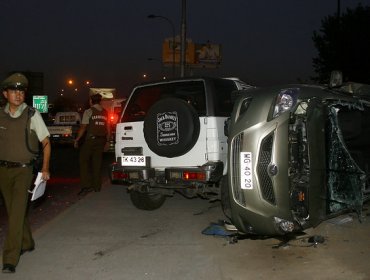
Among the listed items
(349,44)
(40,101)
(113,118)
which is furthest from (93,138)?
(40,101)

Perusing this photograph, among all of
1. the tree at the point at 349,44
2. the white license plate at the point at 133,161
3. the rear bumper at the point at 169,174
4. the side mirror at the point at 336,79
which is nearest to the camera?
the side mirror at the point at 336,79

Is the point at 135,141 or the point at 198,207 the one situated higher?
the point at 135,141

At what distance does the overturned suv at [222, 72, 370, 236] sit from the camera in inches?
188

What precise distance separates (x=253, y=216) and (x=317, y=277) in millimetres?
836

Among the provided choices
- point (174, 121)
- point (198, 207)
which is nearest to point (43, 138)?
point (174, 121)

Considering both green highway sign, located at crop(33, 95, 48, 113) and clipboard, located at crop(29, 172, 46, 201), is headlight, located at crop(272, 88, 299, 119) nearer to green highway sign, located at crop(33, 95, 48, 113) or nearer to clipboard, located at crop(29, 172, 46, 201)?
clipboard, located at crop(29, 172, 46, 201)

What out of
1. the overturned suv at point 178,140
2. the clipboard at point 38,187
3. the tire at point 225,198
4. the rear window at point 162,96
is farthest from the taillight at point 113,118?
the clipboard at point 38,187

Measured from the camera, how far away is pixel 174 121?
6262 mm

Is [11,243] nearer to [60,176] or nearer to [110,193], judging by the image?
[110,193]

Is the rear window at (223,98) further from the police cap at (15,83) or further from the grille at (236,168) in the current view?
the police cap at (15,83)

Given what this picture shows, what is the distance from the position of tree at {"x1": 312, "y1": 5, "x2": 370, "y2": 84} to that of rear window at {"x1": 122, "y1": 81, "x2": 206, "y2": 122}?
850 inches

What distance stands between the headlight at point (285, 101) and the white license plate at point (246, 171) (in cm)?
48

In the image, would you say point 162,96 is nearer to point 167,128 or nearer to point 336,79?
point 167,128

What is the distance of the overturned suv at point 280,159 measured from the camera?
15.7 feet
